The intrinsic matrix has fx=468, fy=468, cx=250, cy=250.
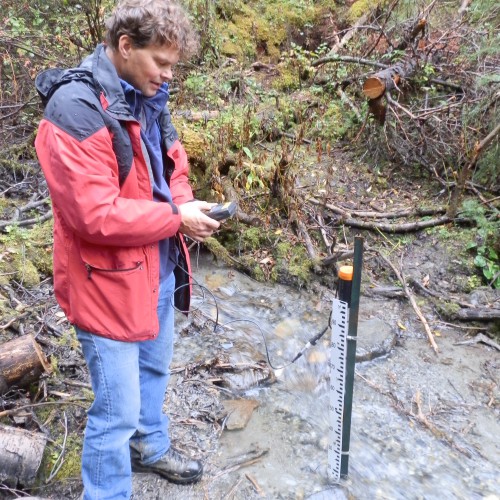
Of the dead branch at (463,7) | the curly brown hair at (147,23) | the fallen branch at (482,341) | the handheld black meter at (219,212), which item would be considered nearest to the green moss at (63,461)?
the handheld black meter at (219,212)

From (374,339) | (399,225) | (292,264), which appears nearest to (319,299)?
(292,264)

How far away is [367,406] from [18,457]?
2346 millimetres

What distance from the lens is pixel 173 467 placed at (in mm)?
2568

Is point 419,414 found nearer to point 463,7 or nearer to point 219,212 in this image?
point 219,212

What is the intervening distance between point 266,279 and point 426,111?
10.6 feet

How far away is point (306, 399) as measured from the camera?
3.49 metres

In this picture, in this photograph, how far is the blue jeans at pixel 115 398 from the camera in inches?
75.0

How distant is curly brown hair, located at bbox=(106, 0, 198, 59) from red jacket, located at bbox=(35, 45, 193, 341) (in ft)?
0.38

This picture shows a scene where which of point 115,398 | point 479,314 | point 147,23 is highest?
point 147,23

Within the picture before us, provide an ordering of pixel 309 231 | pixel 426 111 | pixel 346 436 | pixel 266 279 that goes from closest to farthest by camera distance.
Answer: pixel 346 436
pixel 266 279
pixel 309 231
pixel 426 111

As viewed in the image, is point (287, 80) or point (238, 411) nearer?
point (238, 411)

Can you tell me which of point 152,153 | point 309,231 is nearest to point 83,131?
point 152,153

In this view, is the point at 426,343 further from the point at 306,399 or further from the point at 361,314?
the point at 306,399

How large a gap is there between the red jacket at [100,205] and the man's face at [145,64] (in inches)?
3.1
